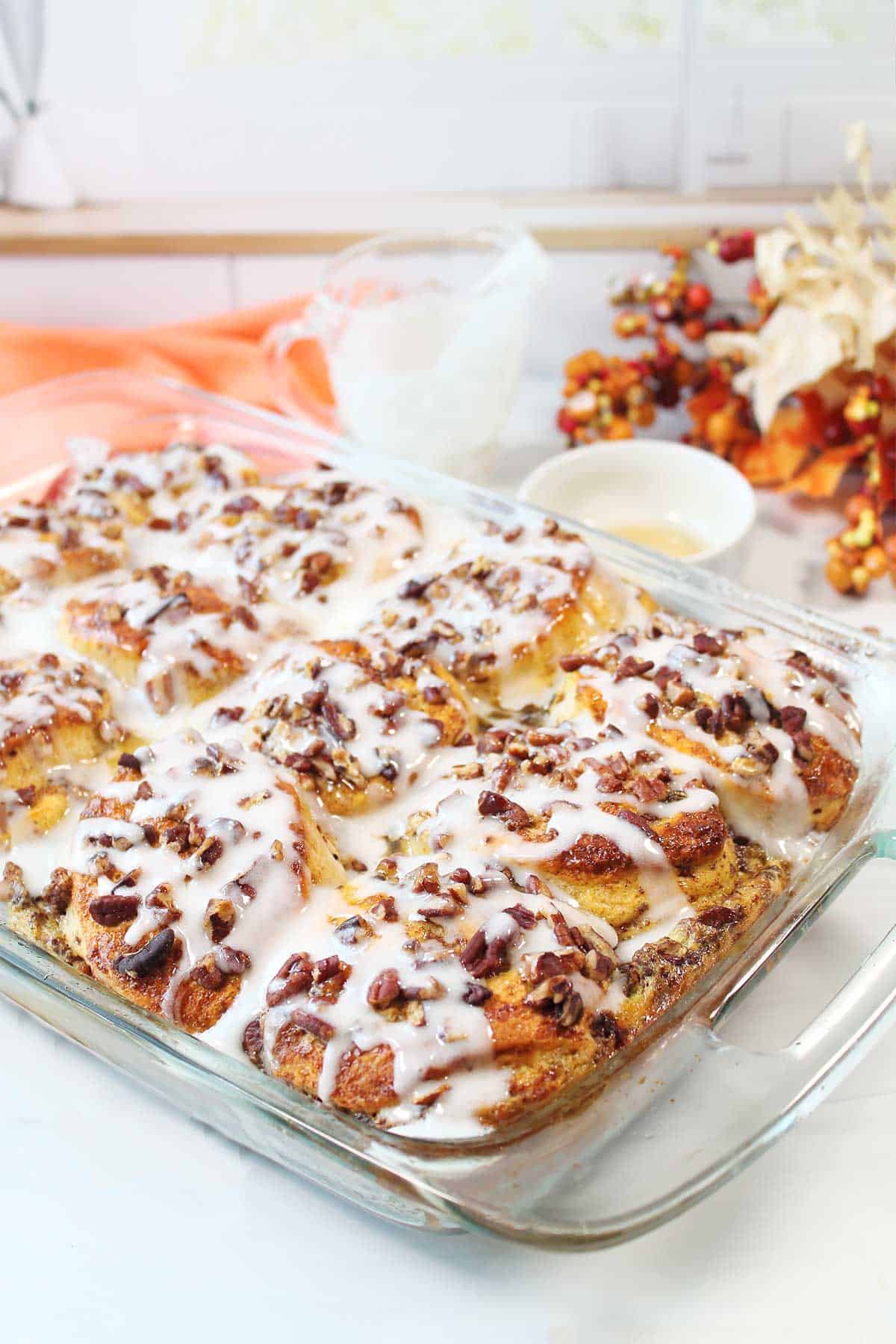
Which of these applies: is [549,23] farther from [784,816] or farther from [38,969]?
[38,969]

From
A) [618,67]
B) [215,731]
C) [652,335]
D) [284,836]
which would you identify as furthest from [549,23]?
[284,836]

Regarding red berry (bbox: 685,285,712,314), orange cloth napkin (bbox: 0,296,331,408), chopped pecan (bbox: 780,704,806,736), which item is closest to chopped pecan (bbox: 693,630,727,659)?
chopped pecan (bbox: 780,704,806,736)

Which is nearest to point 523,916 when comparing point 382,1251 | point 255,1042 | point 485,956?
point 485,956

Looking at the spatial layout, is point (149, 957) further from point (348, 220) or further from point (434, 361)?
point (348, 220)

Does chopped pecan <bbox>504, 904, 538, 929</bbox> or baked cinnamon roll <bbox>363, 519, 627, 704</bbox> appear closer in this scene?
chopped pecan <bbox>504, 904, 538, 929</bbox>

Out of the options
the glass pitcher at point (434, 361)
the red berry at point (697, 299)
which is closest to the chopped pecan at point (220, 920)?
the glass pitcher at point (434, 361)

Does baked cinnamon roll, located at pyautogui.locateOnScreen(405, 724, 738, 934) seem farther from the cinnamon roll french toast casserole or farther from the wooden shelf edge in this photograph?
the wooden shelf edge
